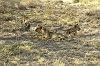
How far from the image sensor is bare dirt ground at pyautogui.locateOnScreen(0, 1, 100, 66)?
24.6 feet

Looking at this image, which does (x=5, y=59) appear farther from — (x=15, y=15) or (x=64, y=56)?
(x=15, y=15)

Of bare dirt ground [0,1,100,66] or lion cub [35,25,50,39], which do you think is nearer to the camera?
bare dirt ground [0,1,100,66]

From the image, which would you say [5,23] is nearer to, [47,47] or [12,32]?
[12,32]

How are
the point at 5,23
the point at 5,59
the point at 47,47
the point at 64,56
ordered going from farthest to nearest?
the point at 5,23
the point at 47,47
the point at 64,56
the point at 5,59

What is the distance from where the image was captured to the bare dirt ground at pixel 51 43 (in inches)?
295

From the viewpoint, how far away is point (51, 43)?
9.15m

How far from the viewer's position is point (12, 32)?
10336mm

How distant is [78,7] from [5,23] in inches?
227

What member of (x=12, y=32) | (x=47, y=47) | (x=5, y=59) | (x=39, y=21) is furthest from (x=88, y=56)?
(x=39, y=21)

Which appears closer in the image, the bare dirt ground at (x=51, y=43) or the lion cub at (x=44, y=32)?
the bare dirt ground at (x=51, y=43)

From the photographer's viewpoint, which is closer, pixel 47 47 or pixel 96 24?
pixel 47 47

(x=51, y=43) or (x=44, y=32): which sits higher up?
(x=44, y=32)

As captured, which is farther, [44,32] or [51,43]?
[44,32]

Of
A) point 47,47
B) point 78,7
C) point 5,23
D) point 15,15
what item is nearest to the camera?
point 47,47
